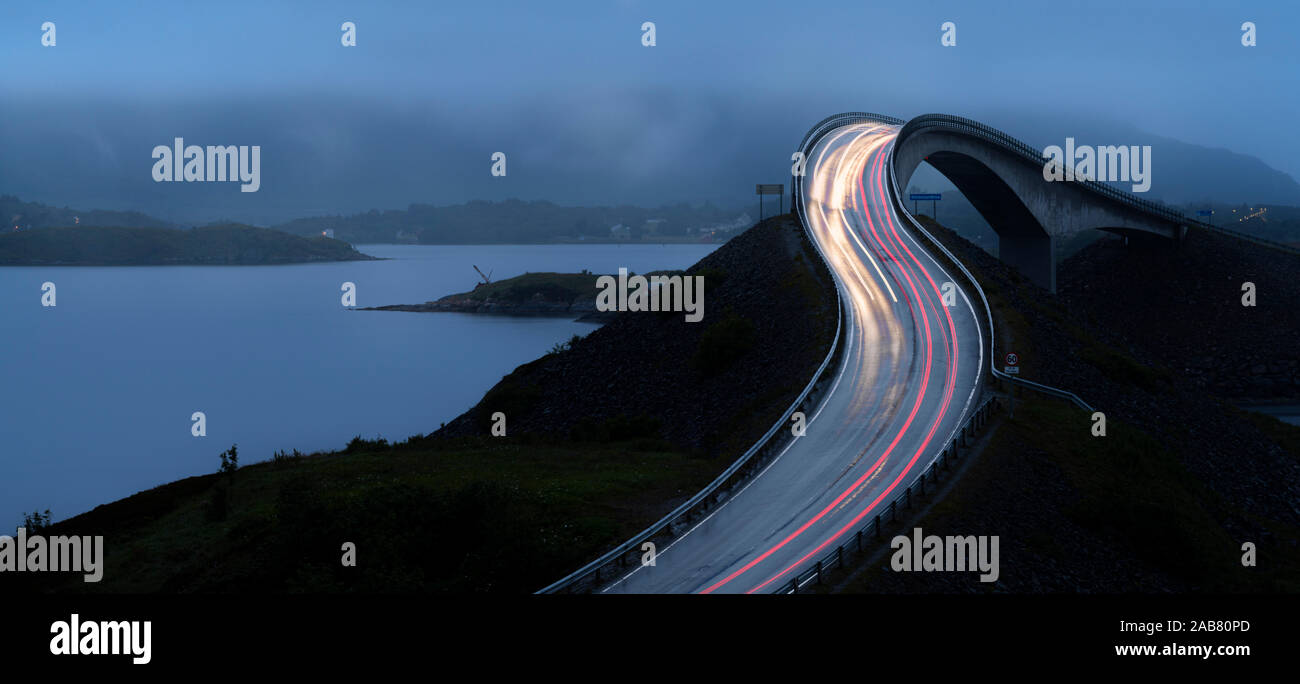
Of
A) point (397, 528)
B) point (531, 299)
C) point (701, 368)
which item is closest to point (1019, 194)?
point (701, 368)

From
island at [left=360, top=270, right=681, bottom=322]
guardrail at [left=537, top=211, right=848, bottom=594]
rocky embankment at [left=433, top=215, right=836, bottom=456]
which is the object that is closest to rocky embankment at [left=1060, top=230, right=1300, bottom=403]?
rocky embankment at [left=433, top=215, right=836, bottom=456]

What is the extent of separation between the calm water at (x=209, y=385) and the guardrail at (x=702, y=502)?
153 ft

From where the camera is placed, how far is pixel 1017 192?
88375mm

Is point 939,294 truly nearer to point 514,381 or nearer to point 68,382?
point 514,381

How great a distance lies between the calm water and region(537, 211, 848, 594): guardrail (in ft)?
153

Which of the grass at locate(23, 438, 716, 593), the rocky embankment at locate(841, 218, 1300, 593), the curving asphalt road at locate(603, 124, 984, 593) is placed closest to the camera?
the curving asphalt road at locate(603, 124, 984, 593)

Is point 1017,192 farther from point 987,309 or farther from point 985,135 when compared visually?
point 987,309

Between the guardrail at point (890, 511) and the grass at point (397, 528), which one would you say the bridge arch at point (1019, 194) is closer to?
the guardrail at point (890, 511)

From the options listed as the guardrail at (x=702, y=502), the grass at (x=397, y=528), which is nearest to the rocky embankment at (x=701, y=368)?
the guardrail at (x=702, y=502)

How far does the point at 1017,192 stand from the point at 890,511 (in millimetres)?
71616

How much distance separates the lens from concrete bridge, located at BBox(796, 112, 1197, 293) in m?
81.7

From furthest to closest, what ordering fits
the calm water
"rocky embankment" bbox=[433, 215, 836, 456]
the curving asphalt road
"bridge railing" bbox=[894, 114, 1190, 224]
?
"bridge railing" bbox=[894, 114, 1190, 224] < the calm water < "rocky embankment" bbox=[433, 215, 836, 456] < the curving asphalt road

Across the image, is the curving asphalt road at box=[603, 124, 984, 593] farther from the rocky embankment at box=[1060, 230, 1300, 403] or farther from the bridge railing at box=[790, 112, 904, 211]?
the rocky embankment at box=[1060, 230, 1300, 403]
